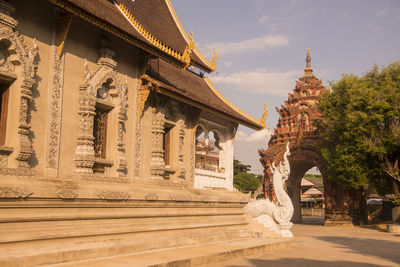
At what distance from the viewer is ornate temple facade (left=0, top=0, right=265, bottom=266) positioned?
7.17m

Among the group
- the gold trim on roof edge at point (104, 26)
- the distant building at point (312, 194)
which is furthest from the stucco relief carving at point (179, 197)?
the distant building at point (312, 194)

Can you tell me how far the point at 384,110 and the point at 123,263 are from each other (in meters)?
19.8

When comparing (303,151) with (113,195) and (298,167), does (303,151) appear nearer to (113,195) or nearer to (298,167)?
(298,167)

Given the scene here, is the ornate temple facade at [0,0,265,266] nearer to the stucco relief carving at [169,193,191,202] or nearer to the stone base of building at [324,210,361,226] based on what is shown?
the stucco relief carving at [169,193,191,202]

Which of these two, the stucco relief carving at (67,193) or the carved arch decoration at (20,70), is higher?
the carved arch decoration at (20,70)

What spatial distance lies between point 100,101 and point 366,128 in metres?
17.3

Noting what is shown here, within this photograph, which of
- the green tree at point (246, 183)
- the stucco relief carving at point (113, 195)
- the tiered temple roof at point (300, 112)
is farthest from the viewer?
the green tree at point (246, 183)

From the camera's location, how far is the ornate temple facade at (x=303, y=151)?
95.8 ft

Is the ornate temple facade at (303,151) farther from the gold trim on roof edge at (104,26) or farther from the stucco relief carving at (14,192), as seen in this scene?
the stucco relief carving at (14,192)

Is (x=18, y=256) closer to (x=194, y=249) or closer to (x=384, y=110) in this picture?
(x=194, y=249)

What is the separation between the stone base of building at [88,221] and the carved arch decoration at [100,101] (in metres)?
1.08

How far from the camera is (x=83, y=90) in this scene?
31.8ft

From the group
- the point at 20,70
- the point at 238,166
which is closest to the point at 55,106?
the point at 20,70

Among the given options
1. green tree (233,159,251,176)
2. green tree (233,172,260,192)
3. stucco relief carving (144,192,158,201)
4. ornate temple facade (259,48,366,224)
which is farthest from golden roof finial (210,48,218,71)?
green tree (233,159,251,176)
